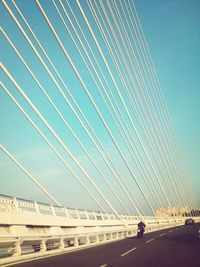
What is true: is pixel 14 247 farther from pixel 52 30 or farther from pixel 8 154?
pixel 52 30

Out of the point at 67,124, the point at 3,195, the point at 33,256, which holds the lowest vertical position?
the point at 33,256

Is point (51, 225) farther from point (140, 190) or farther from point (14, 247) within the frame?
point (140, 190)

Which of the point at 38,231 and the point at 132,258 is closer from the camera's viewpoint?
the point at 132,258

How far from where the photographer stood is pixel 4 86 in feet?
44.7

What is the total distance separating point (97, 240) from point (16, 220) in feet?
27.5

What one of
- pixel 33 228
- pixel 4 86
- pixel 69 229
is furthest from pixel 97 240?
pixel 4 86

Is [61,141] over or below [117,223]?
over

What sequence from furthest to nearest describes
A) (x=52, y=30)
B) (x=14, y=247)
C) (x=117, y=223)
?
(x=117, y=223), (x=52, y=30), (x=14, y=247)

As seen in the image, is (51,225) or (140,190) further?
(140,190)

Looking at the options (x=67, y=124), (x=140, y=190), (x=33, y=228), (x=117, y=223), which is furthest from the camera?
(x=140, y=190)

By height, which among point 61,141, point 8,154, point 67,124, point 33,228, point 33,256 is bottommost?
point 33,256

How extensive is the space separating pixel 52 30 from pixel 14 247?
10.2 m

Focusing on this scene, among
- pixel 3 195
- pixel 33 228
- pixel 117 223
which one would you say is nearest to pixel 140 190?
pixel 117 223

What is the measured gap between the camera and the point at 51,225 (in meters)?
16.2
